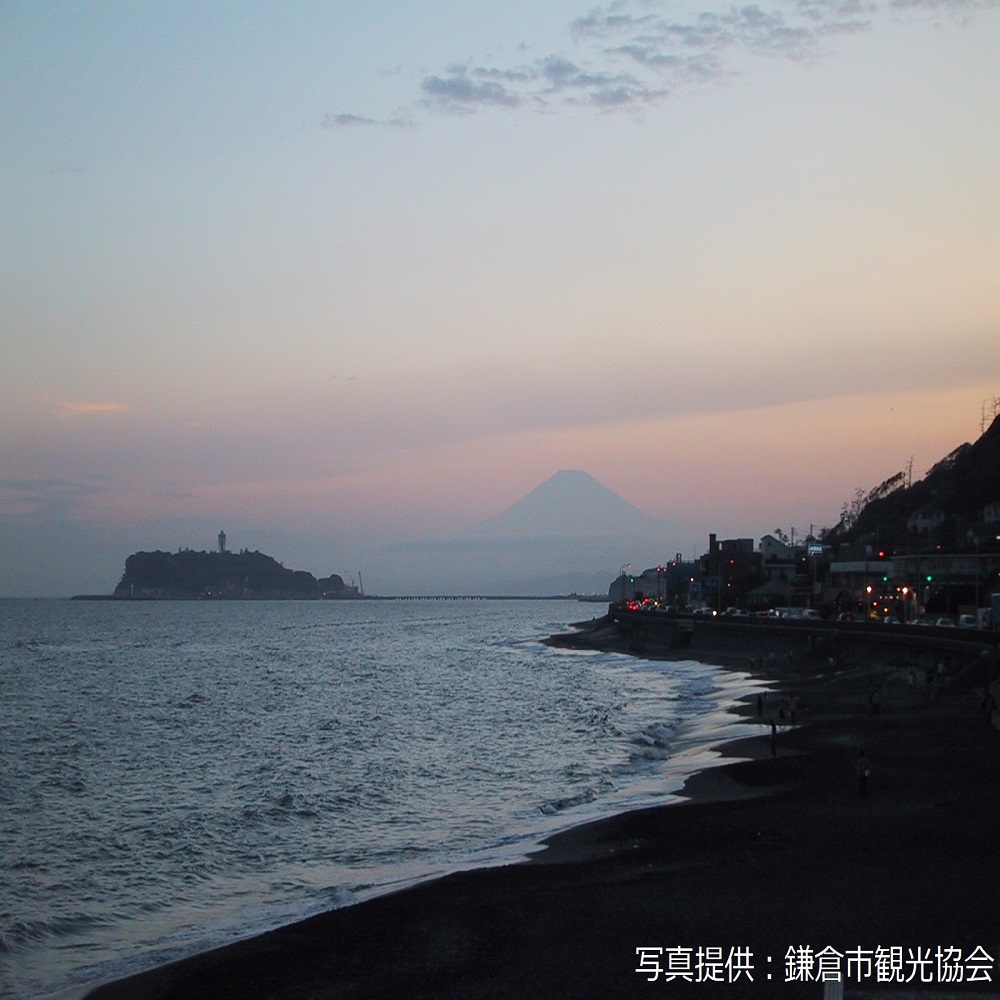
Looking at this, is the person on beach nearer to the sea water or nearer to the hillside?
the sea water

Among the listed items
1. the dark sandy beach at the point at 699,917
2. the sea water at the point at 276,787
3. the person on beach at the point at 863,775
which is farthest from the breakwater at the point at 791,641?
the dark sandy beach at the point at 699,917

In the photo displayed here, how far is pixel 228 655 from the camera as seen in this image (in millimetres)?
103688

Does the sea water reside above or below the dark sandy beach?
below

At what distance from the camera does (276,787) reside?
30.6 meters

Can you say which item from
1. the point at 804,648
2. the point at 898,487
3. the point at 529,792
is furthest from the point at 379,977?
the point at 898,487

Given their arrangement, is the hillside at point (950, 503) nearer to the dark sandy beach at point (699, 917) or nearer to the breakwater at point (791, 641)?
the breakwater at point (791, 641)

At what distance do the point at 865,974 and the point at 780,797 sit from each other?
1262 cm

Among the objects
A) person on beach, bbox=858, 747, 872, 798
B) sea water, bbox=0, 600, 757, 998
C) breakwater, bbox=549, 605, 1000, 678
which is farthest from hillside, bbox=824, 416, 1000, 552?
person on beach, bbox=858, 747, 872, 798

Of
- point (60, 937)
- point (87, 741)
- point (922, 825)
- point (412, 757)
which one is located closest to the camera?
point (60, 937)

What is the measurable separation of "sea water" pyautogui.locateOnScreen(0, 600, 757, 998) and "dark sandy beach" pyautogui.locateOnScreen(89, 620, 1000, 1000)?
1.85 m

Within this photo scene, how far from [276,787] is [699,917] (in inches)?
699

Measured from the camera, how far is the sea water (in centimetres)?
1856

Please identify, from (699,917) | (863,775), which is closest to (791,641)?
(863,775)

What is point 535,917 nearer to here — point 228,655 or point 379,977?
point 379,977
